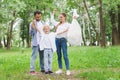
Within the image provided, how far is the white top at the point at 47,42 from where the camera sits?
11.3 meters

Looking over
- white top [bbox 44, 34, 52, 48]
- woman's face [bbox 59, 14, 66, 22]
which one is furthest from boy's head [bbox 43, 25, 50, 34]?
woman's face [bbox 59, 14, 66, 22]

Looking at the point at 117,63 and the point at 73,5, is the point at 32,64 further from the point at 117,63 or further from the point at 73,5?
the point at 73,5

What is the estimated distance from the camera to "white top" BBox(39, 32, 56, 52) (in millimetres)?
11281

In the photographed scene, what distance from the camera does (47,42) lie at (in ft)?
37.2

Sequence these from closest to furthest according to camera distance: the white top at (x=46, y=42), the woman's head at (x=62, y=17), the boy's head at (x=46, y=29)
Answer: the woman's head at (x=62, y=17) < the boy's head at (x=46, y=29) < the white top at (x=46, y=42)

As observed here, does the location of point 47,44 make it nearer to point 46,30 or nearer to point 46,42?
point 46,42

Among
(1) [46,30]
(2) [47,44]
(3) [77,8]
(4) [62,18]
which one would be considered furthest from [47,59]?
(3) [77,8]

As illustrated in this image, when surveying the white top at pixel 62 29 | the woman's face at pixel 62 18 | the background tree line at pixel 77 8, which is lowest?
the white top at pixel 62 29

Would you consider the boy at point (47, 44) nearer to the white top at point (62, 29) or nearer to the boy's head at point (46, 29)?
the boy's head at point (46, 29)

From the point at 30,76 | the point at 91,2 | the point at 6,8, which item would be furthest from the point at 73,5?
the point at 30,76

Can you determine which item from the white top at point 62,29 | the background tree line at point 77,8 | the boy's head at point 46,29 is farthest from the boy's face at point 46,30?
the background tree line at point 77,8

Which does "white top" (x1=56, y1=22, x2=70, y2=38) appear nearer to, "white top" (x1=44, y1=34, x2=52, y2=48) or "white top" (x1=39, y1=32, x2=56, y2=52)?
"white top" (x1=39, y1=32, x2=56, y2=52)

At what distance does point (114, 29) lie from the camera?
112 feet

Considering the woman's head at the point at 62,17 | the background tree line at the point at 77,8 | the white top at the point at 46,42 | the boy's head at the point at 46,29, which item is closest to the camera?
the woman's head at the point at 62,17
